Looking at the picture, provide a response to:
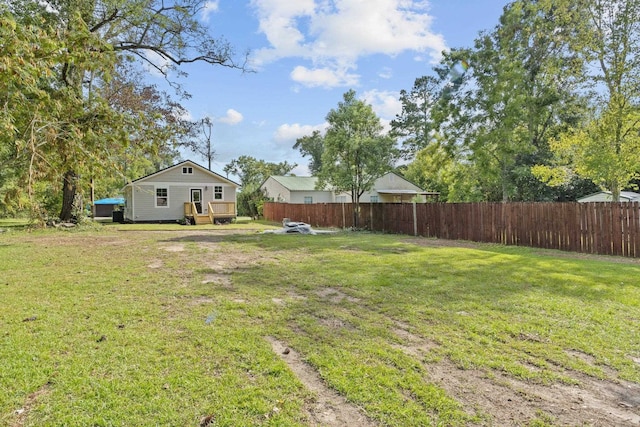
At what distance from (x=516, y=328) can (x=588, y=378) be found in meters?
1.01

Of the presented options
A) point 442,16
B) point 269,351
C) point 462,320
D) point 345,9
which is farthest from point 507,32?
point 269,351

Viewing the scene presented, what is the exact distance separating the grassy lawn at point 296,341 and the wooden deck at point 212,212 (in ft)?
57.1

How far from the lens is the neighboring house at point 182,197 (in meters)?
24.6

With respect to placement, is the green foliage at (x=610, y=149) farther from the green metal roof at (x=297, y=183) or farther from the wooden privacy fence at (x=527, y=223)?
the green metal roof at (x=297, y=183)

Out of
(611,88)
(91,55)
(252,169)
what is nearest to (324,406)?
(91,55)

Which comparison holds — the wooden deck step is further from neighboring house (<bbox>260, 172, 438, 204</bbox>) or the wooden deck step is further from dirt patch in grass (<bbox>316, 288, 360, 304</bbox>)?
dirt patch in grass (<bbox>316, 288, 360, 304</bbox>)

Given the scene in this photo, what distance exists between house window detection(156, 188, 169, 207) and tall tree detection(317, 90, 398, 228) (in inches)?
499

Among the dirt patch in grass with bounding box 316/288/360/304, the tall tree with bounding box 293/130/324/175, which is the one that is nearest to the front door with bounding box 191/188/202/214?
the dirt patch in grass with bounding box 316/288/360/304

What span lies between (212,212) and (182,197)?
3.01 meters

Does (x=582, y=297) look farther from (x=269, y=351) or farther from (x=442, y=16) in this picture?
(x=442, y=16)

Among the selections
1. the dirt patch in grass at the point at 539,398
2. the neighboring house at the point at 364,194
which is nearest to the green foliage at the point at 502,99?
the neighboring house at the point at 364,194

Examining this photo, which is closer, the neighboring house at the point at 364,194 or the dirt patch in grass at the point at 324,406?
the dirt patch in grass at the point at 324,406

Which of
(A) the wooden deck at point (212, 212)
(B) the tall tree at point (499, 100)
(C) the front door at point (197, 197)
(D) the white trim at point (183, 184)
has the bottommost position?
(A) the wooden deck at point (212, 212)

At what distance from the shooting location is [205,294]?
522cm
